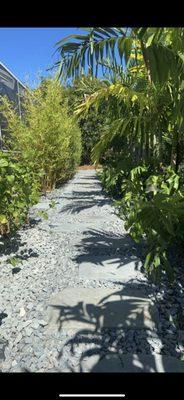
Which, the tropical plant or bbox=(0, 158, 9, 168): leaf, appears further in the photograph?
bbox=(0, 158, 9, 168): leaf

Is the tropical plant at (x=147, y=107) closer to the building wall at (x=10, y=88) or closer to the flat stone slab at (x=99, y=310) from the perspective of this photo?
the flat stone slab at (x=99, y=310)

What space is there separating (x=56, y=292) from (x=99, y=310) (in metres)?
0.55

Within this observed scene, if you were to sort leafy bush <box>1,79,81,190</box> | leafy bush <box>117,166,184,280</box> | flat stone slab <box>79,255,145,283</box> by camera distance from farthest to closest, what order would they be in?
leafy bush <box>1,79,81,190</box> → flat stone slab <box>79,255,145,283</box> → leafy bush <box>117,166,184,280</box>

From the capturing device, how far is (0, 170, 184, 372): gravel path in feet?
8.57

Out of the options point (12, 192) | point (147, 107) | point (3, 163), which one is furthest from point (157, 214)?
point (12, 192)

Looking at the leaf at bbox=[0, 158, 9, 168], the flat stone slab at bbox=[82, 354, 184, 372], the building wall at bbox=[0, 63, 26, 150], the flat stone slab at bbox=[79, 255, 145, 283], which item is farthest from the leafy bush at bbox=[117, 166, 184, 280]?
the building wall at bbox=[0, 63, 26, 150]

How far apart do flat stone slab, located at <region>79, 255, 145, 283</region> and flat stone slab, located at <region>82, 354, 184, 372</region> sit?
1.33 metres

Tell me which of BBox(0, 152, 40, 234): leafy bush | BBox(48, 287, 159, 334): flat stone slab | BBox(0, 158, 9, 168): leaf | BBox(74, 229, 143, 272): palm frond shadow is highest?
BBox(0, 158, 9, 168): leaf

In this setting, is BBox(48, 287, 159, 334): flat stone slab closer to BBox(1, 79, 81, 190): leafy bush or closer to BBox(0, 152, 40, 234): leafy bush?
BBox(0, 152, 40, 234): leafy bush

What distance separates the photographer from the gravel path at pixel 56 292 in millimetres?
2611

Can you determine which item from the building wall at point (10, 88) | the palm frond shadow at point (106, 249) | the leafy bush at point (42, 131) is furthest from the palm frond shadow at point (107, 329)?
the building wall at point (10, 88)

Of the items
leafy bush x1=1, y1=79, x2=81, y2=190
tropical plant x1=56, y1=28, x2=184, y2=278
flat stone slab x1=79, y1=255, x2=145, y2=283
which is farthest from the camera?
leafy bush x1=1, y1=79, x2=81, y2=190
